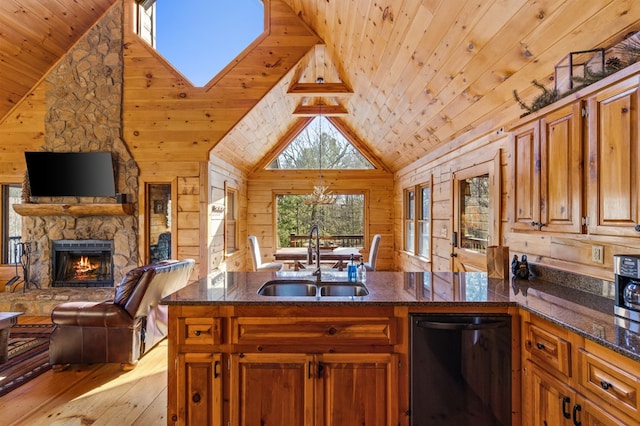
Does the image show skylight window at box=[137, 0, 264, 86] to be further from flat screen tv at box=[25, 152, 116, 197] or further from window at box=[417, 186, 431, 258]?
window at box=[417, 186, 431, 258]

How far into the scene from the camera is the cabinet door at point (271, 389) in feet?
6.32

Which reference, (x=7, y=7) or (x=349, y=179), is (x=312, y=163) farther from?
(x=7, y=7)

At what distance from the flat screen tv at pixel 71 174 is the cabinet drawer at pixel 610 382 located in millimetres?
5442

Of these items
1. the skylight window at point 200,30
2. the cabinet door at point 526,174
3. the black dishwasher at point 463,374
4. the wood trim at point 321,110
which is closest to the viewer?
the black dishwasher at point 463,374

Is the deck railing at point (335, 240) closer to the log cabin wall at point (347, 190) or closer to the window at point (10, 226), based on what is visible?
the log cabin wall at point (347, 190)

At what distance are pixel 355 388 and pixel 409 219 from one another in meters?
5.12

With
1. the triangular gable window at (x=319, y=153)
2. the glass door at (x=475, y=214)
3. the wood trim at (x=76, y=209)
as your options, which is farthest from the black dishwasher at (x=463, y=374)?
the triangular gable window at (x=319, y=153)

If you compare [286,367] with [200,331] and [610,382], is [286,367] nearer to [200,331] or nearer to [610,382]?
[200,331]

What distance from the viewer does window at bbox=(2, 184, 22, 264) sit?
5395 mm

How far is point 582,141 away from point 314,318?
5.54 feet

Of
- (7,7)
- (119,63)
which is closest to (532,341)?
(119,63)

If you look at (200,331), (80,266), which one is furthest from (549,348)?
(80,266)

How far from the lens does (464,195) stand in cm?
424

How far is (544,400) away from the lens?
1.70m
